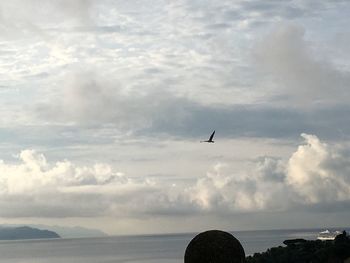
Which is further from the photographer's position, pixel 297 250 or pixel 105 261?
pixel 105 261

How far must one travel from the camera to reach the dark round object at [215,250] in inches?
1307

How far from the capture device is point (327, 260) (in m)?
60.1

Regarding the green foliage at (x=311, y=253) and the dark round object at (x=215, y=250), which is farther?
the green foliage at (x=311, y=253)

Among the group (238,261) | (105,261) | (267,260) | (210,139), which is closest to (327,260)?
(267,260)

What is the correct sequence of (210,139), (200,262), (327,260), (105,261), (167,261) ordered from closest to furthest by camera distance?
(200,262) → (210,139) → (327,260) → (167,261) → (105,261)

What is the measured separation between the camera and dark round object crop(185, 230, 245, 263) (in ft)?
109

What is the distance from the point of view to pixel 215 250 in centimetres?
3322

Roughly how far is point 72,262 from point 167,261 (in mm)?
36465

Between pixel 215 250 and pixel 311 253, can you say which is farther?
pixel 311 253

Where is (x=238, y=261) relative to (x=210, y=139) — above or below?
below

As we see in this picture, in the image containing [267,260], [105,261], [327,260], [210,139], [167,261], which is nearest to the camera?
[210,139]

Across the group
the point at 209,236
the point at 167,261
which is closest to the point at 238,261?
the point at 209,236

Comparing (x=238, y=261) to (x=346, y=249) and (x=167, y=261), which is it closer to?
(x=346, y=249)

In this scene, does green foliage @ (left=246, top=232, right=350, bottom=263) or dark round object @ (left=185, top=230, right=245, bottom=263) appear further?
green foliage @ (left=246, top=232, right=350, bottom=263)
